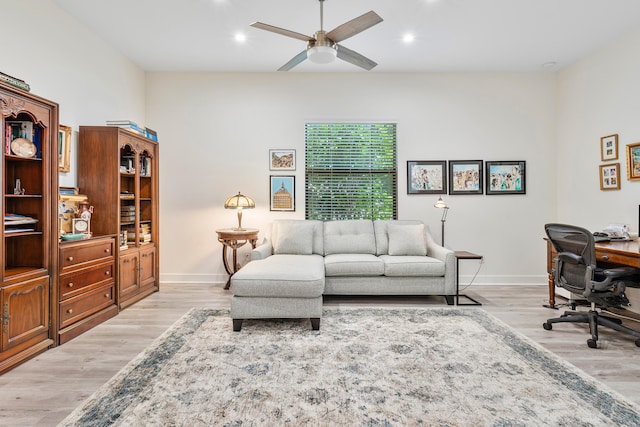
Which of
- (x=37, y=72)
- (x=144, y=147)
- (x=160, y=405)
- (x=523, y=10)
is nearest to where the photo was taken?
(x=160, y=405)

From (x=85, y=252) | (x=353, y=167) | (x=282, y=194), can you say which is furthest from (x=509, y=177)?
(x=85, y=252)

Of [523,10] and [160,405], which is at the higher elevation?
[523,10]

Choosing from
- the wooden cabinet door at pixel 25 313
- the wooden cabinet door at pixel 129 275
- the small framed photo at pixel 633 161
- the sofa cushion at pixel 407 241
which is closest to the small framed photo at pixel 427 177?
the sofa cushion at pixel 407 241

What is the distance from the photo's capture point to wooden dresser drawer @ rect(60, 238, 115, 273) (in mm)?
2717

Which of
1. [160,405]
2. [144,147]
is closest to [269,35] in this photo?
[144,147]

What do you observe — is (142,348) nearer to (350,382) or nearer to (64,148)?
(350,382)

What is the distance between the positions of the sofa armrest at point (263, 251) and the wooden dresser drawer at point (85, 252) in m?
1.41

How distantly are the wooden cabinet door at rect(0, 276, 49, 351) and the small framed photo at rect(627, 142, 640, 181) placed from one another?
18.1 feet

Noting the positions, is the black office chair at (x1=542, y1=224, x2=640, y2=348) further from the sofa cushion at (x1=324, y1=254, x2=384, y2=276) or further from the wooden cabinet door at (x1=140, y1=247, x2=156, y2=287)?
the wooden cabinet door at (x1=140, y1=247, x2=156, y2=287)

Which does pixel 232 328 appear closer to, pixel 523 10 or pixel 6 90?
pixel 6 90

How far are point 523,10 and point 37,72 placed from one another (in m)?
4.49

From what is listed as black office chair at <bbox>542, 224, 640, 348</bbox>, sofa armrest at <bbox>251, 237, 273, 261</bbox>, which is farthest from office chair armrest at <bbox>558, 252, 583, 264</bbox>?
sofa armrest at <bbox>251, 237, 273, 261</bbox>

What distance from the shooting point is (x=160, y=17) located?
10.6 ft

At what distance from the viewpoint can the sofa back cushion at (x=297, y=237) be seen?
412 centimetres
